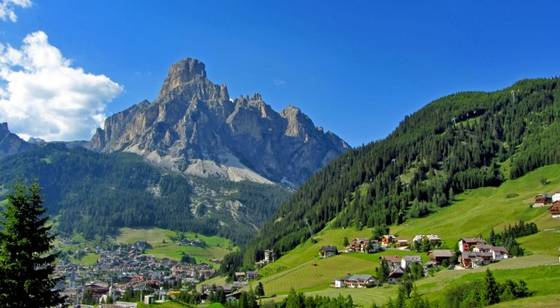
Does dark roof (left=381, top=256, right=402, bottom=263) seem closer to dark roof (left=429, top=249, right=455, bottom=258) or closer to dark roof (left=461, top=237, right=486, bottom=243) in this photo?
dark roof (left=429, top=249, right=455, bottom=258)

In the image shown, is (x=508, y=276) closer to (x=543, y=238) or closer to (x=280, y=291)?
(x=543, y=238)

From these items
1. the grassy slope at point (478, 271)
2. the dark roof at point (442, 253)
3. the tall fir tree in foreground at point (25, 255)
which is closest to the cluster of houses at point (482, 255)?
the dark roof at point (442, 253)

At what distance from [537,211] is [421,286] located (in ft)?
248

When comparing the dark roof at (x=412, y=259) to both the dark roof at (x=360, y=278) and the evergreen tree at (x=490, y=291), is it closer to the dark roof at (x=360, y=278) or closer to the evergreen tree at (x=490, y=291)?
the dark roof at (x=360, y=278)

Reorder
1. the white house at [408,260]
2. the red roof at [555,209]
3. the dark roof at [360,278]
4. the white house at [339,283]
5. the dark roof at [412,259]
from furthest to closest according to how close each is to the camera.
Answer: the red roof at [555,209] → the dark roof at [412,259] → the white house at [408,260] → the white house at [339,283] → the dark roof at [360,278]

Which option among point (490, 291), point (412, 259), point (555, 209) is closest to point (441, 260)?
point (412, 259)

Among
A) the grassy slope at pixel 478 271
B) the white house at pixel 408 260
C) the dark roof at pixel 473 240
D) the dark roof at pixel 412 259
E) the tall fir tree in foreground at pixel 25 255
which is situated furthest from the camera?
the dark roof at pixel 473 240

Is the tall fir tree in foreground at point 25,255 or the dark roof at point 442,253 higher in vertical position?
the dark roof at point 442,253

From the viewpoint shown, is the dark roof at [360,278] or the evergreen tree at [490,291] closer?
the evergreen tree at [490,291]

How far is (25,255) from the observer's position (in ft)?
102

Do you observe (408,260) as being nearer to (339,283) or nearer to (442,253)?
(442,253)

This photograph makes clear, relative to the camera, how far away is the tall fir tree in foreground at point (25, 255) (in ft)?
100

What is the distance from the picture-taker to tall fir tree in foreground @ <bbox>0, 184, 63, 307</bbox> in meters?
30.5

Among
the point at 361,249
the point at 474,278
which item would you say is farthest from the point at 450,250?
the point at 474,278
